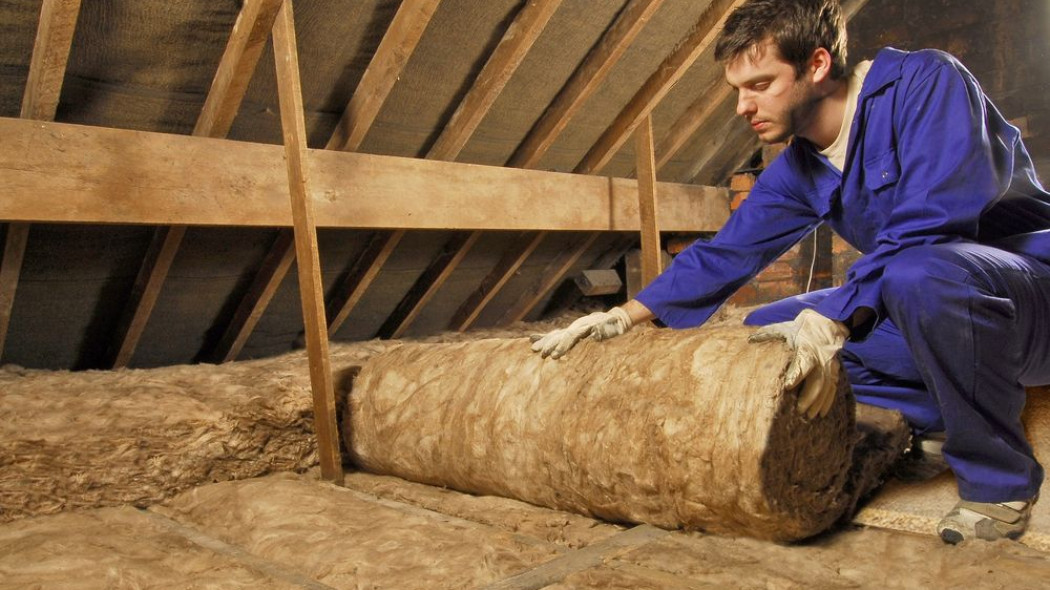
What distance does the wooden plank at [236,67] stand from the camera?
2213mm

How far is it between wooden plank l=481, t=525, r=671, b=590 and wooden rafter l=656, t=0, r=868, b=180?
2624 millimetres

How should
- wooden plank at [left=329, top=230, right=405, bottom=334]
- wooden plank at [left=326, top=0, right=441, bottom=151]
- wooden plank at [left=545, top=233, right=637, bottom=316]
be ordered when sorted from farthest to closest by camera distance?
1. wooden plank at [left=545, top=233, right=637, bottom=316]
2. wooden plank at [left=329, top=230, right=405, bottom=334]
3. wooden plank at [left=326, top=0, right=441, bottom=151]

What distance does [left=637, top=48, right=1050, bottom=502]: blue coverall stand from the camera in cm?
148

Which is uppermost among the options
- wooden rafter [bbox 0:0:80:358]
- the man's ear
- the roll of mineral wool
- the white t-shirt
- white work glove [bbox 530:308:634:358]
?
wooden rafter [bbox 0:0:80:358]

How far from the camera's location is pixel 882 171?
1.70 m

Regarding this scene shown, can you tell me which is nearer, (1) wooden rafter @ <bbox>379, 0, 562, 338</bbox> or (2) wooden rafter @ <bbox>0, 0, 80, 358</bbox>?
(2) wooden rafter @ <bbox>0, 0, 80, 358</bbox>

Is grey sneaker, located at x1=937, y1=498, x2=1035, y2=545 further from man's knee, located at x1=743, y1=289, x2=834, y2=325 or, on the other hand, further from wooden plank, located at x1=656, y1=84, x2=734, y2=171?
wooden plank, located at x1=656, y1=84, x2=734, y2=171

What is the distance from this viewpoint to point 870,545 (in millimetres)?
1546

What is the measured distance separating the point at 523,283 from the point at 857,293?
9.33 feet

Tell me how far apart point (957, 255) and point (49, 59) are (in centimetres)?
213

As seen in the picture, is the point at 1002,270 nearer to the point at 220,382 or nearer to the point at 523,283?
the point at 220,382

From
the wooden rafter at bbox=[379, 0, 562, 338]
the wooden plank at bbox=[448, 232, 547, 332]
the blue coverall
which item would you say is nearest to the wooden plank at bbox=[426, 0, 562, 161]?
the wooden rafter at bbox=[379, 0, 562, 338]

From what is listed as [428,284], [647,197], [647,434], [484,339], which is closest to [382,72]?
[484,339]

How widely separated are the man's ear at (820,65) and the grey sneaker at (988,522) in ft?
3.05
